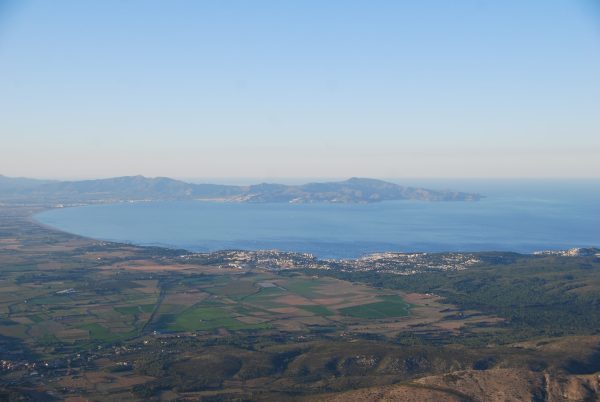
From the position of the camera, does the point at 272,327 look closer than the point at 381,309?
Yes

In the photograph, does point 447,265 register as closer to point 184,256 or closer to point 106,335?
point 184,256

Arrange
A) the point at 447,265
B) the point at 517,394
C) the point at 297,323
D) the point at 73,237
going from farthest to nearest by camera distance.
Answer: the point at 73,237 → the point at 447,265 → the point at 297,323 → the point at 517,394

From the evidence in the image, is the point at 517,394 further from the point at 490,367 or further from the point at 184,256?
the point at 184,256

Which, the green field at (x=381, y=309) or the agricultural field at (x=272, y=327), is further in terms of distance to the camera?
the green field at (x=381, y=309)

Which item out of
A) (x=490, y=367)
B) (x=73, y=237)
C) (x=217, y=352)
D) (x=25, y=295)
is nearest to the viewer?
(x=490, y=367)

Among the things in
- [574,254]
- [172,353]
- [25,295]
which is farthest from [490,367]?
[574,254]

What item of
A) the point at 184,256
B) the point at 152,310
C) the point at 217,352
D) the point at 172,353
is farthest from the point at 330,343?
the point at 184,256

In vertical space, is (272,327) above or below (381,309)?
below

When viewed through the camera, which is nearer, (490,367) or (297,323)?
(490,367)

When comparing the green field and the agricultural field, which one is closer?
the agricultural field
